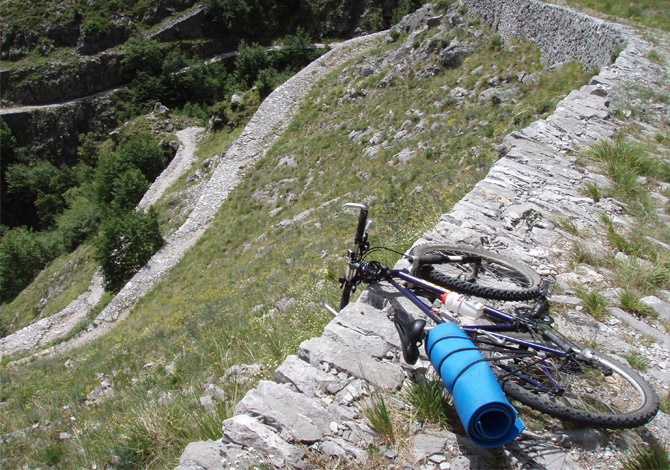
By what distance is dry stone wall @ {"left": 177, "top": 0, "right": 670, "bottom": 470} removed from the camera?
2629 millimetres

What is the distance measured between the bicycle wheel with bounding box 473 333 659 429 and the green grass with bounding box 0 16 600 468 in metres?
2.37

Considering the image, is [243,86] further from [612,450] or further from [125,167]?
[612,450]

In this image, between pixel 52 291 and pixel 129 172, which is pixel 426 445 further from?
pixel 129 172

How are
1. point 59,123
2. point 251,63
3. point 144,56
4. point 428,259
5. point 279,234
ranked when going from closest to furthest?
point 428,259, point 279,234, point 251,63, point 59,123, point 144,56

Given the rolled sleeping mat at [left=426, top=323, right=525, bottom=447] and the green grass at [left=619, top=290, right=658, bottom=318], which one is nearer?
the rolled sleeping mat at [left=426, top=323, right=525, bottom=447]

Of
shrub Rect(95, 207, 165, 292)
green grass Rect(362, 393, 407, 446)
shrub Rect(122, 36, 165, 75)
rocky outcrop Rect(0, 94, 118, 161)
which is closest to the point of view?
green grass Rect(362, 393, 407, 446)

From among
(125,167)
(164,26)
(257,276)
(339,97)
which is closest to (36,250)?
(125,167)

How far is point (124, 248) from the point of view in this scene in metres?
20.2

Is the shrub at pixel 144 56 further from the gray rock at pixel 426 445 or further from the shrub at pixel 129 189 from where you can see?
the gray rock at pixel 426 445

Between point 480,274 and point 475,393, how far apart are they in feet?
7.83

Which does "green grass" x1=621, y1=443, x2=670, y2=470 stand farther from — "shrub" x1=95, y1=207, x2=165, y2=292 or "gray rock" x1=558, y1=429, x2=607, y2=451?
"shrub" x1=95, y1=207, x2=165, y2=292

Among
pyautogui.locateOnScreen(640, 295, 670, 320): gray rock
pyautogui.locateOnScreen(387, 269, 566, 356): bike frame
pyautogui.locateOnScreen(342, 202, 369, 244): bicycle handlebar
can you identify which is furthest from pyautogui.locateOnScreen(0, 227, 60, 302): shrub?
pyautogui.locateOnScreen(640, 295, 670, 320): gray rock

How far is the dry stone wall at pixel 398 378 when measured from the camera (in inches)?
104

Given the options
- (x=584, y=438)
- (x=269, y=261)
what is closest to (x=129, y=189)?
(x=269, y=261)
